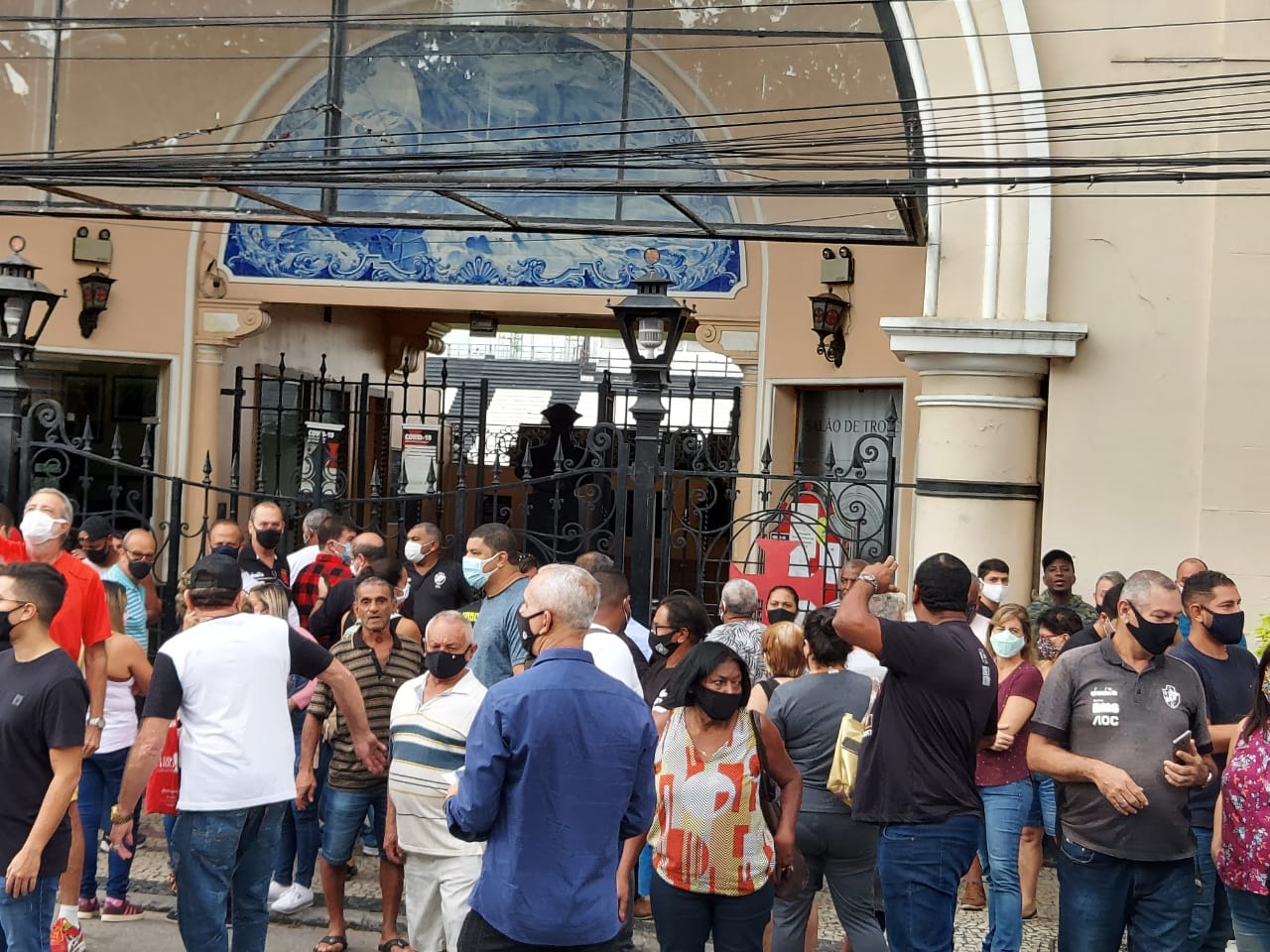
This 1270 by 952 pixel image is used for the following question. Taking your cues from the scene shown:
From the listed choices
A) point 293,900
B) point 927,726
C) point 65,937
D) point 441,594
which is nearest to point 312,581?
point 441,594

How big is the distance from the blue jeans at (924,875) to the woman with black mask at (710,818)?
0.46m

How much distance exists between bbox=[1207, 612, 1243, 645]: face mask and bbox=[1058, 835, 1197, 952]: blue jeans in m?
0.99

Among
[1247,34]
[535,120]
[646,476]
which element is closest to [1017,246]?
[1247,34]

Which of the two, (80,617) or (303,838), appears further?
(303,838)

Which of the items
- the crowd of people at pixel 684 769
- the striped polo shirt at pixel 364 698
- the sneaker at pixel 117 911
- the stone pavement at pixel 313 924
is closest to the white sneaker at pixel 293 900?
the stone pavement at pixel 313 924

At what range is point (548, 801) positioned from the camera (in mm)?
4285

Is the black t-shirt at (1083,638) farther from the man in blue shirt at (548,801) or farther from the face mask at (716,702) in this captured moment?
the man in blue shirt at (548,801)

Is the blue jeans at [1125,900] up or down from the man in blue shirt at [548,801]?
down

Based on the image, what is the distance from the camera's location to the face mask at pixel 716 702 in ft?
16.9

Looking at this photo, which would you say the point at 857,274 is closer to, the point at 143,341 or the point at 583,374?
the point at 143,341

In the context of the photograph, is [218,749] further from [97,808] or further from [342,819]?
[97,808]

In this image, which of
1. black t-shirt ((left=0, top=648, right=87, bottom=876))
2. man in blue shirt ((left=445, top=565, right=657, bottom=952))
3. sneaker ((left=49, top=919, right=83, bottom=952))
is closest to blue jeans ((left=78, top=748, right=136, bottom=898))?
sneaker ((left=49, top=919, right=83, bottom=952))

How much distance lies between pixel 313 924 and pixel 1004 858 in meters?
3.20

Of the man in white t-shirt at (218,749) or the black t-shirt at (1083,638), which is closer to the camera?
the man in white t-shirt at (218,749)
